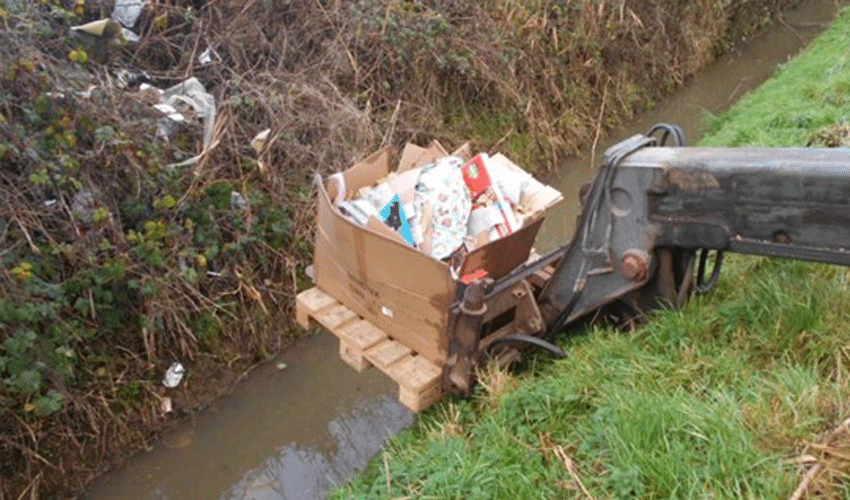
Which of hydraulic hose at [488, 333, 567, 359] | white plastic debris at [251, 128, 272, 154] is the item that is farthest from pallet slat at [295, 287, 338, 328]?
white plastic debris at [251, 128, 272, 154]

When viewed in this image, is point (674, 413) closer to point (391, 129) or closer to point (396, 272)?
point (396, 272)

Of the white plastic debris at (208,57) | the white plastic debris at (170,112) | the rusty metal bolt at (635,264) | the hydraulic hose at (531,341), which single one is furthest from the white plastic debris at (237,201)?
the rusty metal bolt at (635,264)

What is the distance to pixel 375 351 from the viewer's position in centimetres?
326

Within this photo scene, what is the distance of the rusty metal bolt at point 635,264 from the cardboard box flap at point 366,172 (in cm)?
133

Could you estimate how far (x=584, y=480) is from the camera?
2525mm

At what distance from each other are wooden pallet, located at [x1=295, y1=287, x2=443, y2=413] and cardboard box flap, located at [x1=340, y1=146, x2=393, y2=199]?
51 cm

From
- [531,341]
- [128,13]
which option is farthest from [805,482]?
[128,13]

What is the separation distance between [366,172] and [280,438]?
156 cm

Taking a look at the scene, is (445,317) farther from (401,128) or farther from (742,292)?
(401,128)

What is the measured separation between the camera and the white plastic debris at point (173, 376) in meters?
4.34

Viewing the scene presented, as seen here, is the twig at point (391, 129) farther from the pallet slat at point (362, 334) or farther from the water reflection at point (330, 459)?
the pallet slat at point (362, 334)

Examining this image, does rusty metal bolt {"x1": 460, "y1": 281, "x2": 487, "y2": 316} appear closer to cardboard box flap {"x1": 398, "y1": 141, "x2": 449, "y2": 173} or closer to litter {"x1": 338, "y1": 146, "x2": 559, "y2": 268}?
→ litter {"x1": 338, "y1": 146, "x2": 559, "y2": 268}

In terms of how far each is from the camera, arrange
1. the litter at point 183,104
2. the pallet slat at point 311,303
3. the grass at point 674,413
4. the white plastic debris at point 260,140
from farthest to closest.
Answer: the white plastic debris at point 260,140 → the litter at point 183,104 → the pallet slat at point 311,303 → the grass at point 674,413

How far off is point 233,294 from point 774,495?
127 inches
